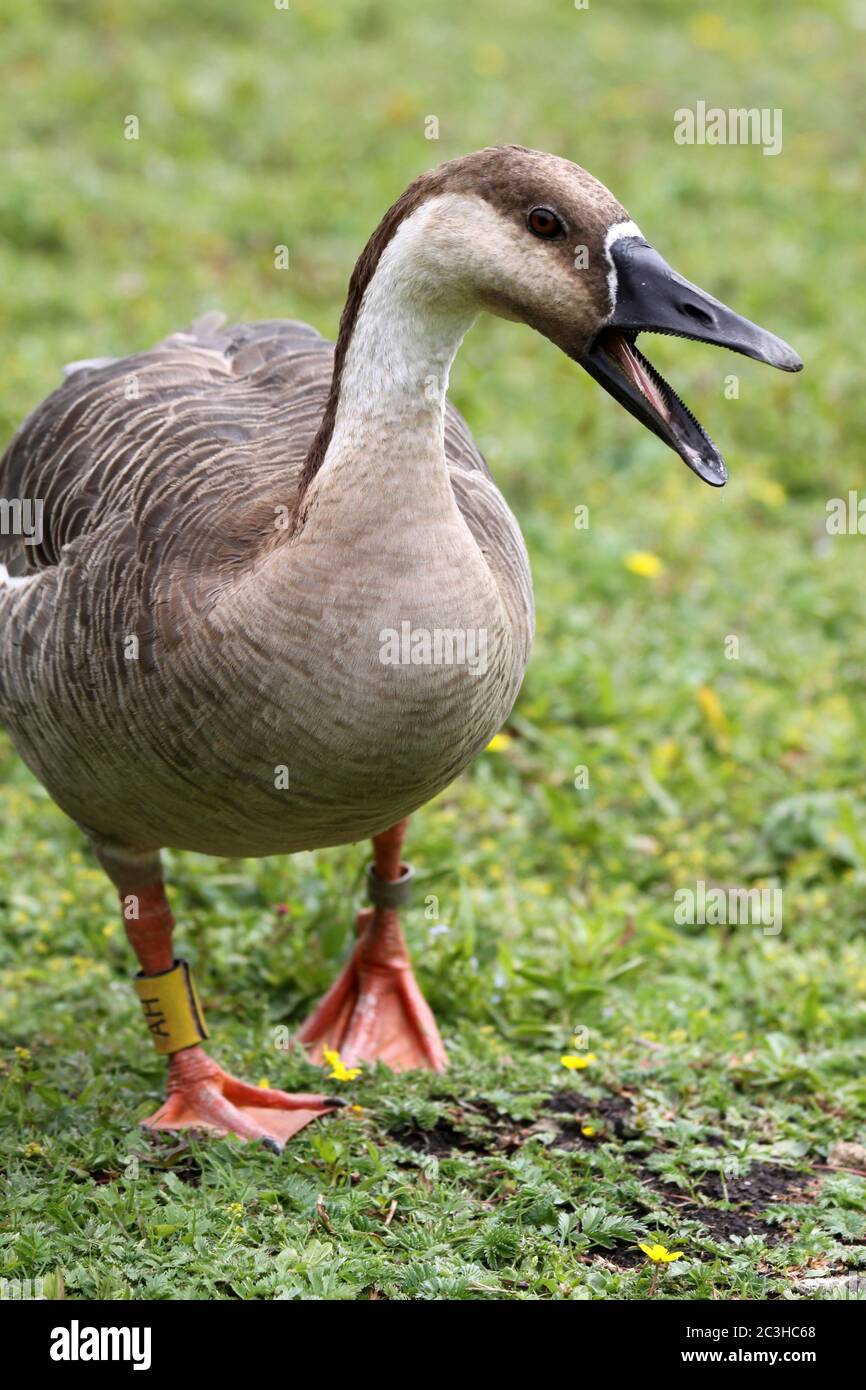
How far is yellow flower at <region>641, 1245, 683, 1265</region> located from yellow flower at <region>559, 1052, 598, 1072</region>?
79 cm

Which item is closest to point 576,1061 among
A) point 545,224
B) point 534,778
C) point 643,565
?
point 534,778

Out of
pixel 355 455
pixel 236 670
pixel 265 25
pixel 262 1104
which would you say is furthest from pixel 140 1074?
pixel 265 25

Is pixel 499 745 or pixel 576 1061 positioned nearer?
pixel 576 1061

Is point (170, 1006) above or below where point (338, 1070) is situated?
above

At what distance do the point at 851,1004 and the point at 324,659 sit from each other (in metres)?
2.26

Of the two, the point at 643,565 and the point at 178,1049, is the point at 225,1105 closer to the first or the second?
the point at 178,1049

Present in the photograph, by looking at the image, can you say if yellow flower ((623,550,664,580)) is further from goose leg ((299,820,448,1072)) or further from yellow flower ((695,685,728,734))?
goose leg ((299,820,448,1072))

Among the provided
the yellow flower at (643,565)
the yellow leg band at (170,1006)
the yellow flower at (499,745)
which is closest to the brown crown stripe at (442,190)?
the yellow leg band at (170,1006)

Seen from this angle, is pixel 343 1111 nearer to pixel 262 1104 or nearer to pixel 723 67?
pixel 262 1104

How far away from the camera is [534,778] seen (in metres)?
5.78

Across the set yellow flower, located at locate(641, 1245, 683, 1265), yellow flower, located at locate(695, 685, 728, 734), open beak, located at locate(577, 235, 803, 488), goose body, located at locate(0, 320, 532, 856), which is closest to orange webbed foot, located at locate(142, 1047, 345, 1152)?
goose body, located at locate(0, 320, 532, 856)

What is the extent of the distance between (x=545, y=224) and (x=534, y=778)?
291cm

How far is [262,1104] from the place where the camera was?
409cm

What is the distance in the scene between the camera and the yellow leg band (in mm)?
4102
